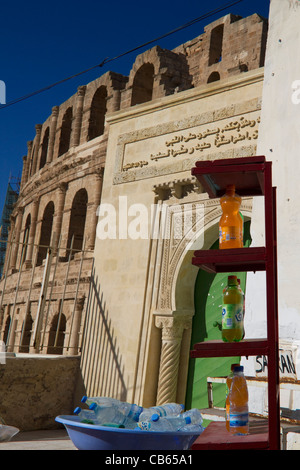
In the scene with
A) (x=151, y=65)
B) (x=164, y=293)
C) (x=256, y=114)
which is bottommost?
(x=164, y=293)

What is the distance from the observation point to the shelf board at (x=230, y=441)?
7.66 feet

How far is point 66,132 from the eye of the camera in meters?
18.4

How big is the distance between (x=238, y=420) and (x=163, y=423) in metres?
0.93

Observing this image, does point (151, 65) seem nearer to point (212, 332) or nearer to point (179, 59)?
point (179, 59)

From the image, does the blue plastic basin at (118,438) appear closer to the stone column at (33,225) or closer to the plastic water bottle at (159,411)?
the plastic water bottle at (159,411)

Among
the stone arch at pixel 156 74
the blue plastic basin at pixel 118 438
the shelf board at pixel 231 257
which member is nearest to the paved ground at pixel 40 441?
the blue plastic basin at pixel 118 438

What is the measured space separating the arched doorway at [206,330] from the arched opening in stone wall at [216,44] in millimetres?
11267

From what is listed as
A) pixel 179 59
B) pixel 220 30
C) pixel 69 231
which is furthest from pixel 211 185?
pixel 220 30

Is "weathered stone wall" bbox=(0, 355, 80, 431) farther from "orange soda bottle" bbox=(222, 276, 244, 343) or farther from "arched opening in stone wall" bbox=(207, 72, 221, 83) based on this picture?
"arched opening in stone wall" bbox=(207, 72, 221, 83)

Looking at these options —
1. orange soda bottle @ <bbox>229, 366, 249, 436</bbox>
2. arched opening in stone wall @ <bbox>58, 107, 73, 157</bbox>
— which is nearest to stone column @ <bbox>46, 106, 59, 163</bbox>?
arched opening in stone wall @ <bbox>58, 107, 73, 157</bbox>

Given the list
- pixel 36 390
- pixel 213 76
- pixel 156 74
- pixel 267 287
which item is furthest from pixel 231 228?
pixel 213 76

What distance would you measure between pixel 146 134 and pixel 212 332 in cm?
303

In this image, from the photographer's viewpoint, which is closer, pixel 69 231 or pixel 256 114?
pixel 256 114

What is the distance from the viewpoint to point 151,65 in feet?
52.1
